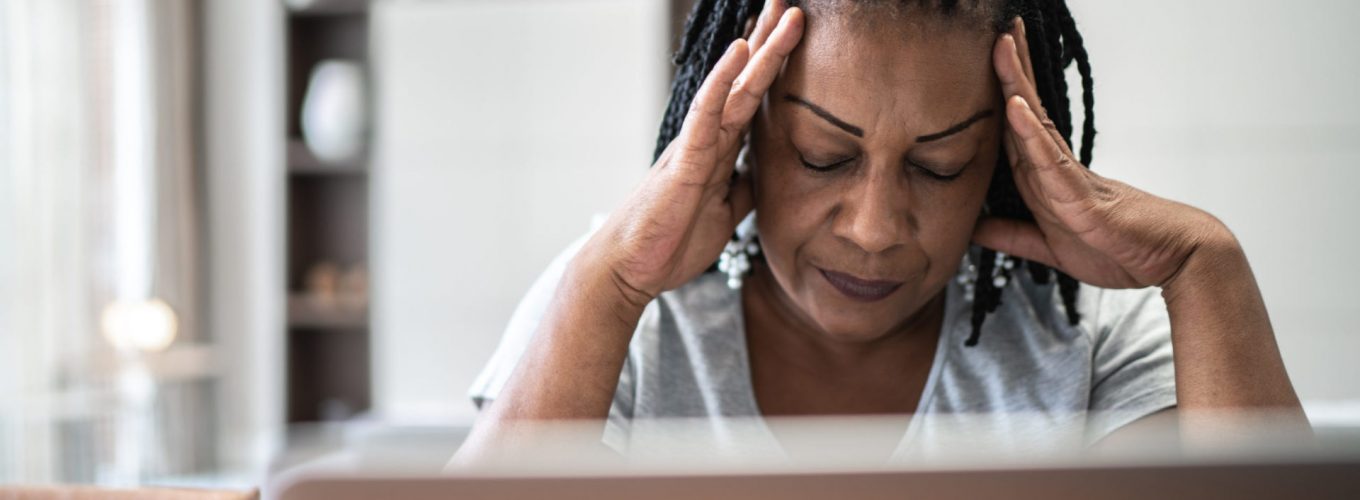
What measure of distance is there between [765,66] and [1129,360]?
0.48 meters

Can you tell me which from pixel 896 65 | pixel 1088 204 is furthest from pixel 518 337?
pixel 1088 204

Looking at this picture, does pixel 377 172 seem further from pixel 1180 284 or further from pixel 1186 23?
pixel 1180 284

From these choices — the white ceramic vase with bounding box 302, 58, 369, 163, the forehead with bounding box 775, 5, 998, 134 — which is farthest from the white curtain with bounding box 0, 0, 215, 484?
the forehead with bounding box 775, 5, 998, 134

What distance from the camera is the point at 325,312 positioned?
3430 millimetres

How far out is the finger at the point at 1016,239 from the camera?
1.03 metres

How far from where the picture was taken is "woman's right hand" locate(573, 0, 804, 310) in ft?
Result: 3.03

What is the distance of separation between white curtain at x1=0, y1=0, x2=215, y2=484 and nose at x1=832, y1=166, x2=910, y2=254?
2.60 metres

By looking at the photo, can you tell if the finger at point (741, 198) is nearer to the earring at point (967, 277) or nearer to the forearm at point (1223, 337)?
the earring at point (967, 277)

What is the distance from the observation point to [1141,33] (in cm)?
300

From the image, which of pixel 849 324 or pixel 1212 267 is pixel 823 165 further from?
pixel 1212 267

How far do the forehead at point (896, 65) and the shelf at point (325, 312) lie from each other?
282 cm

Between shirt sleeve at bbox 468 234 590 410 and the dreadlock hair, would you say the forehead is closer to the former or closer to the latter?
the dreadlock hair

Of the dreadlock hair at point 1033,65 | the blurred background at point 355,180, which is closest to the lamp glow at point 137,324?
the blurred background at point 355,180

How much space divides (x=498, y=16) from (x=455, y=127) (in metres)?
0.38
